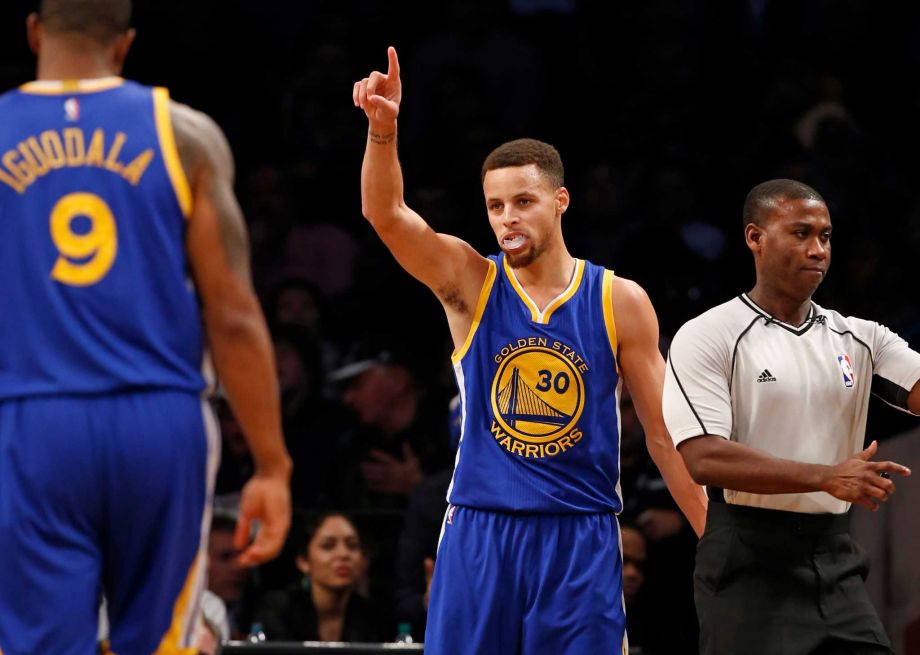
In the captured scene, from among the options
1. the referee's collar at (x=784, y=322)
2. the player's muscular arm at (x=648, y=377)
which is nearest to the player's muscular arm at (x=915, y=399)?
the referee's collar at (x=784, y=322)

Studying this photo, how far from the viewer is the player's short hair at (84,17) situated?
3455mm

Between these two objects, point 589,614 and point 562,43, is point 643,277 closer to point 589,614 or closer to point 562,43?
point 562,43

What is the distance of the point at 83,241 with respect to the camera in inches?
132

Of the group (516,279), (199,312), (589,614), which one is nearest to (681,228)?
(516,279)

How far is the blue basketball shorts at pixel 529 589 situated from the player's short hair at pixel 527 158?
124 centimetres

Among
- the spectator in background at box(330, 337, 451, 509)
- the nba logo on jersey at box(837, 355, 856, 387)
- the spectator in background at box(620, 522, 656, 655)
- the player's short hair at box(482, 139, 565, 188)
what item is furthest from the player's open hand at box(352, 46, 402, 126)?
the spectator in background at box(330, 337, 451, 509)

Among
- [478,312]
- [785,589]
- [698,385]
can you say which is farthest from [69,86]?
[785,589]

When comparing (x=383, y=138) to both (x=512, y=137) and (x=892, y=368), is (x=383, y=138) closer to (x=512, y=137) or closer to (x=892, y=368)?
(x=892, y=368)

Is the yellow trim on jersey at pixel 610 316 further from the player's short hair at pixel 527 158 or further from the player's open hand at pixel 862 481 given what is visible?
the player's open hand at pixel 862 481

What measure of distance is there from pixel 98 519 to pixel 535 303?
227cm

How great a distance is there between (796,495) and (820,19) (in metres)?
6.83

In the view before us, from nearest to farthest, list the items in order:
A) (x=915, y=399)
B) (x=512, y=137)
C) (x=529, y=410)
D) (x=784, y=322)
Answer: (x=915, y=399)
(x=784, y=322)
(x=529, y=410)
(x=512, y=137)

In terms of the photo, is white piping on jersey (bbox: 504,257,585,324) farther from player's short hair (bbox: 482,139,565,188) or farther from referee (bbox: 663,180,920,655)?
referee (bbox: 663,180,920,655)

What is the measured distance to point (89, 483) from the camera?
3258 millimetres
